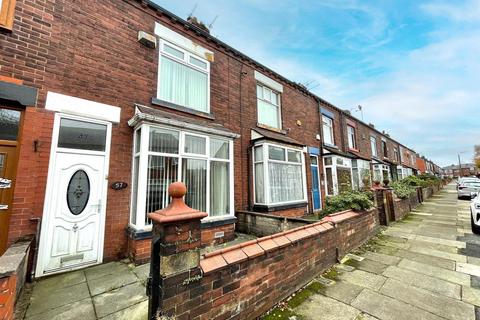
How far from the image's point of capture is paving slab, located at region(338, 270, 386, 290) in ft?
11.7

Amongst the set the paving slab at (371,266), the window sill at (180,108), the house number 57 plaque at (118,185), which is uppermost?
the window sill at (180,108)

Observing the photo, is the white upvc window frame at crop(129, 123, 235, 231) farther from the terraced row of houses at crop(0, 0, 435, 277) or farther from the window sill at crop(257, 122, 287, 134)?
the window sill at crop(257, 122, 287, 134)

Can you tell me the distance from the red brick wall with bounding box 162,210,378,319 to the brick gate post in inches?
0.7

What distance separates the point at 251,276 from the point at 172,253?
3.92ft

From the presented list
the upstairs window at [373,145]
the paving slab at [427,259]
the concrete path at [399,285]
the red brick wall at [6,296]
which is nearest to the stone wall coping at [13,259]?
the red brick wall at [6,296]

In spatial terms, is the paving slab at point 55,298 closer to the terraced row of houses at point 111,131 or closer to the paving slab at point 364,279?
the terraced row of houses at point 111,131

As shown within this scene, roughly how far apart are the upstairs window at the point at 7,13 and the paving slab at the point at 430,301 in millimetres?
7987

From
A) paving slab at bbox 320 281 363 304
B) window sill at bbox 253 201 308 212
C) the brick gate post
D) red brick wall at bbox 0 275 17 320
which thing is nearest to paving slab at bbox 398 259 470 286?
paving slab at bbox 320 281 363 304

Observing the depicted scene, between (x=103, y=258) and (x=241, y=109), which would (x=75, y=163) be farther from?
(x=241, y=109)

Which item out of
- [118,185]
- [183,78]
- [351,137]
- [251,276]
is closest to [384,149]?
[351,137]

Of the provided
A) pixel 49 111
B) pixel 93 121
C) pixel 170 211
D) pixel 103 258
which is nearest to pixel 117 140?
pixel 93 121

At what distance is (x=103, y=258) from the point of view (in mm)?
4406

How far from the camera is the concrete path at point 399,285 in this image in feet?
9.36

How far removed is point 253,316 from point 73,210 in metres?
3.93
